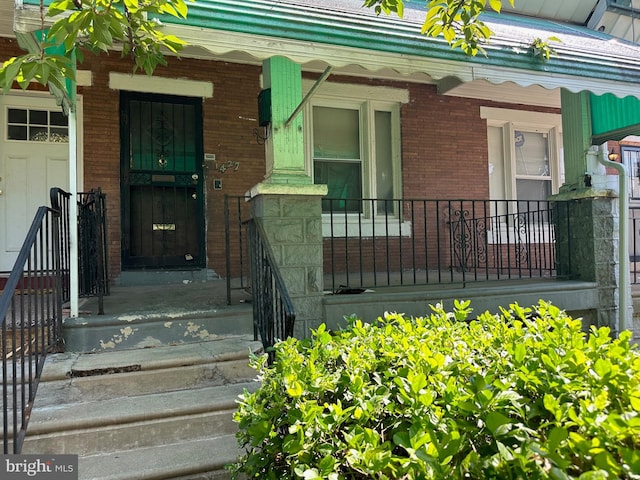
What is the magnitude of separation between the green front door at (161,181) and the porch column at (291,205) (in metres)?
2.50

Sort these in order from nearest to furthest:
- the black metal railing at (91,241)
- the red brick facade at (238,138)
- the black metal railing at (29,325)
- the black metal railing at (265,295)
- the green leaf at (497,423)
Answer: the green leaf at (497,423) < the black metal railing at (29,325) < the black metal railing at (265,295) < the black metal railing at (91,241) < the red brick facade at (238,138)

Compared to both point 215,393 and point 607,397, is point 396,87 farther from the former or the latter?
point 607,397

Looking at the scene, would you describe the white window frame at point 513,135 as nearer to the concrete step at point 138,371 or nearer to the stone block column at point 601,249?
the stone block column at point 601,249

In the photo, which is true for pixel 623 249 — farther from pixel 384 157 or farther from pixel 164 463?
pixel 164 463

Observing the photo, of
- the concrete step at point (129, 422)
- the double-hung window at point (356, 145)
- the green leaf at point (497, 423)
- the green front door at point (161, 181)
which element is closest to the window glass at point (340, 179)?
the double-hung window at point (356, 145)

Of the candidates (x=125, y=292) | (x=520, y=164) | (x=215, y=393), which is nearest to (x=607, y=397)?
(x=215, y=393)

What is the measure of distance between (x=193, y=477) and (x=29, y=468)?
2.61ft

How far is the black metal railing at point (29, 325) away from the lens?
2.25 metres

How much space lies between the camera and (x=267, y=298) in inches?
136

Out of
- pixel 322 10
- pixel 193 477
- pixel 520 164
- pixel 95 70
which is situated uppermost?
pixel 95 70

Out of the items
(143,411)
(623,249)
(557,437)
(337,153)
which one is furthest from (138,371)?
(623,249)

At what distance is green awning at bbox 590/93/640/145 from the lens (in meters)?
5.16

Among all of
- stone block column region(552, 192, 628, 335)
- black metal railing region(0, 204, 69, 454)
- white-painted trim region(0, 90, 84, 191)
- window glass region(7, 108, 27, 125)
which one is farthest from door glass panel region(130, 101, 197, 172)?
stone block column region(552, 192, 628, 335)

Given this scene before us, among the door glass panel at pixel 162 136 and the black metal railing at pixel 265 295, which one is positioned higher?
the door glass panel at pixel 162 136
